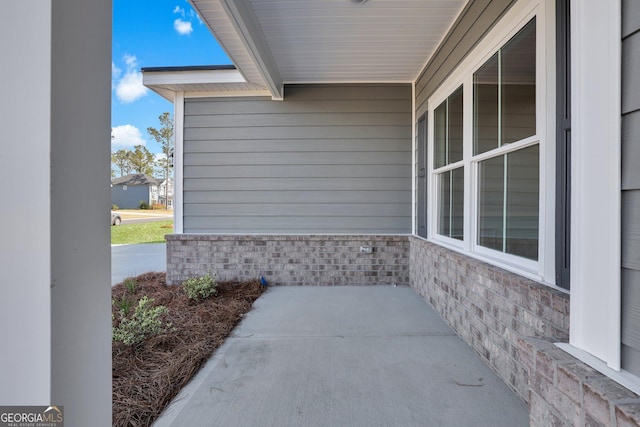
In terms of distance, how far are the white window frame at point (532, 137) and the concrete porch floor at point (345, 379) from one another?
0.81 m

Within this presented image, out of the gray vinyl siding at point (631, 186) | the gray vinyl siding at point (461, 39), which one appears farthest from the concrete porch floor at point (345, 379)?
the gray vinyl siding at point (461, 39)

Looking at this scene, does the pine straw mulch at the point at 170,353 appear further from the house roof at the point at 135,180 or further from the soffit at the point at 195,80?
the house roof at the point at 135,180

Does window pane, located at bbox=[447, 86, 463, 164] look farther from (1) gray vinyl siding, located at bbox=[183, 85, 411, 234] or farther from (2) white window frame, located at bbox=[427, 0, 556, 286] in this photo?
(1) gray vinyl siding, located at bbox=[183, 85, 411, 234]

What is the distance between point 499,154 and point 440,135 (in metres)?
1.41

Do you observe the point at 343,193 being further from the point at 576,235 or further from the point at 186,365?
the point at 576,235

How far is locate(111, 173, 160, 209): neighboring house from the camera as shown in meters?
30.5

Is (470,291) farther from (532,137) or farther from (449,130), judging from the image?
(449,130)

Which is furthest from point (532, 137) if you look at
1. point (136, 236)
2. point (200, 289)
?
point (136, 236)

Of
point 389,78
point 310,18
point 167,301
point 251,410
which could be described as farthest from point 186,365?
point 389,78

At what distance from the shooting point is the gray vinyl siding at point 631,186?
81cm

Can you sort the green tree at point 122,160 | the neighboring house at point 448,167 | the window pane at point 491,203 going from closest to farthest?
the neighboring house at point 448,167 < the window pane at point 491,203 < the green tree at point 122,160

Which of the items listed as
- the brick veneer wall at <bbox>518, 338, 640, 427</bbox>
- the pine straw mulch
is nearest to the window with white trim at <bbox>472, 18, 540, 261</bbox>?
the brick veneer wall at <bbox>518, 338, 640, 427</bbox>

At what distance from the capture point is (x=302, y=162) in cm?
457

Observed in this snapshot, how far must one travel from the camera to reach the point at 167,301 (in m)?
3.83
